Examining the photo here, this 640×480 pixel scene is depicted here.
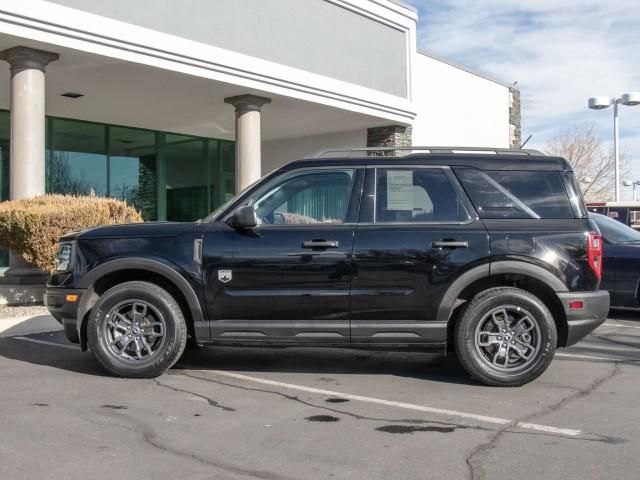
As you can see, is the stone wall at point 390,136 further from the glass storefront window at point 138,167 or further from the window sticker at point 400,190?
the window sticker at point 400,190

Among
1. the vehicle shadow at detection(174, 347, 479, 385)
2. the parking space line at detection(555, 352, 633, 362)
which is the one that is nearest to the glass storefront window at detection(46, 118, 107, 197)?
the vehicle shadow at detection(174, 347, 479, 385)

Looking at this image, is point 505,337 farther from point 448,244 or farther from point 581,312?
point 448,244

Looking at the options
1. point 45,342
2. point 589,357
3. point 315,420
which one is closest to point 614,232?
point 589,357

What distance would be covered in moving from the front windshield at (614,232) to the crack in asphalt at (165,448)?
757 cm

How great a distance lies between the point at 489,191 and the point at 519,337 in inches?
51.0

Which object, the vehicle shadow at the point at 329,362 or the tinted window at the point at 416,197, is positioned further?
the vehicle shadow at the point at 329,362

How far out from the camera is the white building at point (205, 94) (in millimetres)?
11430

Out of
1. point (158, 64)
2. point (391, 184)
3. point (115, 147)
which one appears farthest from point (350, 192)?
point (115, 147)

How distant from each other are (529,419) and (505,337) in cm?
104

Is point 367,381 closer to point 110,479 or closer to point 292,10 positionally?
point 110,479

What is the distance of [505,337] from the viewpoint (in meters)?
5.73

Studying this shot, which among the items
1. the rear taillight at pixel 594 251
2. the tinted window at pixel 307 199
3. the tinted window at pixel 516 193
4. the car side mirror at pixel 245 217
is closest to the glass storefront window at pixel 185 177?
the tinted window at pixel 307 199

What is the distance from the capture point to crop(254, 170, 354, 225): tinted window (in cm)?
599

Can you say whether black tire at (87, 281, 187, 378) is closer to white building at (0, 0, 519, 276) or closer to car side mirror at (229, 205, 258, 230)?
car side mirror at (229, 205, 258, 230)
